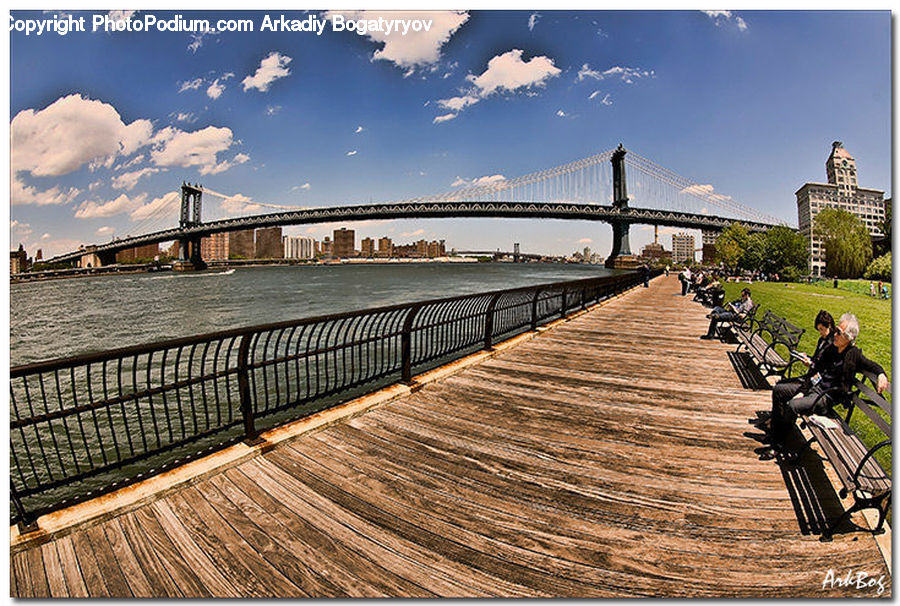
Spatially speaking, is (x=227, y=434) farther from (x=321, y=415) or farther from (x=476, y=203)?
(x=476, y=203)

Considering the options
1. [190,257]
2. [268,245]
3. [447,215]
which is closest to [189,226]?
[190,257]

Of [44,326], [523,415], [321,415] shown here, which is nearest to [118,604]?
[321,415]

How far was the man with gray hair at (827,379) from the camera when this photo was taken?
3076 millimetres

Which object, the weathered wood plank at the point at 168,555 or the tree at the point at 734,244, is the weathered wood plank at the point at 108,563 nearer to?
the weathered wood plank at the point at 168,555

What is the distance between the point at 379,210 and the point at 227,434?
217ft

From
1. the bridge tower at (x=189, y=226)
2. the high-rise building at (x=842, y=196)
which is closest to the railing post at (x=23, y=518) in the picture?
the high-rise building at (x=842, y=196)

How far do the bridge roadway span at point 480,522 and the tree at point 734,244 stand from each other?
64.2m

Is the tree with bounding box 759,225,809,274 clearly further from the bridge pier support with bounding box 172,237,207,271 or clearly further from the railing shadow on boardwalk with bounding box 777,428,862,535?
the bridge pier support with bounding box 172,237,207,271

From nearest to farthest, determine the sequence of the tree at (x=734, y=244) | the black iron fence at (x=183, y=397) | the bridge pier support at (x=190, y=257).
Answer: the black iron fence at (x=183, y=397)
the tree at (x=734, y=244)
the bridge pier support at (x=190, y=257)

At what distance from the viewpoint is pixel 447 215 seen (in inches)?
2817

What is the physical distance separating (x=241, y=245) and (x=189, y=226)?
84.5m

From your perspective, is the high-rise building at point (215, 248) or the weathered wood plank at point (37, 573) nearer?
the weathered wood plank at point (37, 573)

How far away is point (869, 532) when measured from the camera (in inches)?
94.7

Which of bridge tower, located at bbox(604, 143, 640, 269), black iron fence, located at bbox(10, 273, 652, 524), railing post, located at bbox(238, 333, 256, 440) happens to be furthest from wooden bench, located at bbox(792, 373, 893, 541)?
bridge tower, located at bbox(604, 143, 640, 269)
